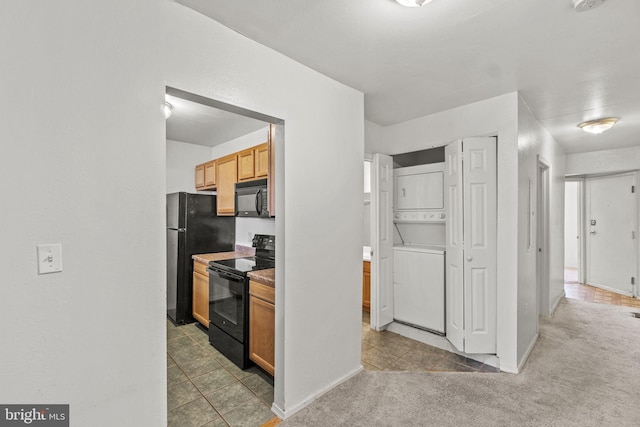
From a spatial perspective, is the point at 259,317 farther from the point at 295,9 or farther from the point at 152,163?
the point at 295,9

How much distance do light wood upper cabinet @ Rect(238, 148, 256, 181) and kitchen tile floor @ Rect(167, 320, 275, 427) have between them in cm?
182

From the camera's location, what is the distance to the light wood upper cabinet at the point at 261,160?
3176 millimetres

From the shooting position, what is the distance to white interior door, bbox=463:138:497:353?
2791 mm

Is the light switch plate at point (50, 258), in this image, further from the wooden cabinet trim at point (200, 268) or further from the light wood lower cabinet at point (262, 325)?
the wooden cabinet trim at point (200, 268)

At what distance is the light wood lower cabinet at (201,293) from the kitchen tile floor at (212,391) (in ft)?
1.37

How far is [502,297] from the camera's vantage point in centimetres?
273

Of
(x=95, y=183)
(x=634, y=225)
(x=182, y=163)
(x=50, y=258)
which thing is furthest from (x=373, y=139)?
(x=634, y=225)

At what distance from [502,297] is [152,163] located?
114 inches

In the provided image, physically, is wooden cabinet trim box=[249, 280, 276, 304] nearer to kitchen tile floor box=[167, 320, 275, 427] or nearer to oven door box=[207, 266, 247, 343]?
oven door box=[207, 266, 247, 343]

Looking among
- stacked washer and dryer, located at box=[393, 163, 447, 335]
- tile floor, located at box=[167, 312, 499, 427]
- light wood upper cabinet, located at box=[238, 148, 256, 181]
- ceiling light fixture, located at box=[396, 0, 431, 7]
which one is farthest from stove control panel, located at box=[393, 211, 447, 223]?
ceiling light fixture, located at box=[396, 0, 431, 7]

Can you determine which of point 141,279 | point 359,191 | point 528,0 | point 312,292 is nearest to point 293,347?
point 312,292

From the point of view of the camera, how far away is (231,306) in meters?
2.82

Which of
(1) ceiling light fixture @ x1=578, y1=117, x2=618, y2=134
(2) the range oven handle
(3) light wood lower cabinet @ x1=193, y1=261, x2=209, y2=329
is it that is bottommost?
(3) light wood lower cabinet @ x1=193, y1=261, x2=209, y2=329

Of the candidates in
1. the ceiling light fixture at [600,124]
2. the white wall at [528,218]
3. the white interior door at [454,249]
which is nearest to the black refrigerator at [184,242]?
the white interior door at [454,249]
